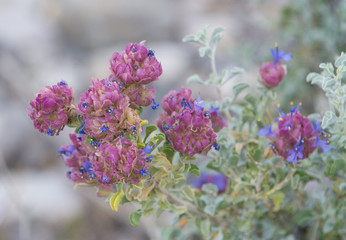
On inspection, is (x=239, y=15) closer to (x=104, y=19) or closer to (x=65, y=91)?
(x=104, y=19)

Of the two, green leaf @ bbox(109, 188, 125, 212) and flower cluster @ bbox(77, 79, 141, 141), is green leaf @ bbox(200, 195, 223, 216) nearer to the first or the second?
green leaf @ bbox(109, 188, 125, 212)

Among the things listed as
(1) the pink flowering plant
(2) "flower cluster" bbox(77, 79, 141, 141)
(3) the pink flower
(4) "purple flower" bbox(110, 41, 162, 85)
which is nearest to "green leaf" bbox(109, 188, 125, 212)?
(1) the pink flowering plant

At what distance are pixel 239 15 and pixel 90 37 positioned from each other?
152 centimetres

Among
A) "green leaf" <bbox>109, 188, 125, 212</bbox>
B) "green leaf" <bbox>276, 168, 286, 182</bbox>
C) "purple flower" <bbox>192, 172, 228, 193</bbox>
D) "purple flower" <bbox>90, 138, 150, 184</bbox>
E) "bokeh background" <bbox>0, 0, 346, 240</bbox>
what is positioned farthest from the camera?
"bokeh background" <bbox>0, 0, 346, 240</bbox>

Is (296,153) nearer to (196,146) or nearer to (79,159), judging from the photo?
(196,146)

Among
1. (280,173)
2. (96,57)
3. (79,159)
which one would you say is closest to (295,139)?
(280,173)

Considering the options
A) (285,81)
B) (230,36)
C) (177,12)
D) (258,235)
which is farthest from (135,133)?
(177,12)

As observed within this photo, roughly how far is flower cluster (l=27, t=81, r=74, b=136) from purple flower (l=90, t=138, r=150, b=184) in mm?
112

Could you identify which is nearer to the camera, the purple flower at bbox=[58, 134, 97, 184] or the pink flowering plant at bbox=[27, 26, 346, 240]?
the pink flowering plant at bbox=[27, 26, 346, 240]

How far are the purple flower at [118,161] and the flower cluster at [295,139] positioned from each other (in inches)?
13.4

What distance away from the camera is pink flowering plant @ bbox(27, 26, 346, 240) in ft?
2.93

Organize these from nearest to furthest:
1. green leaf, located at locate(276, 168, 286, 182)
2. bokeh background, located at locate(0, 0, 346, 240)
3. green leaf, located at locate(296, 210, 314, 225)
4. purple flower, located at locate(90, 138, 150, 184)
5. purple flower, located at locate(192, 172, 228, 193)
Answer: purple flower, located at locate(90, 138, 150, 184) < green leaf, located at locate(276, 168, 286, 182) < green leaf, located at locate(296, 210, 314, 225) < purple flower, located at locate(192, 172, 228, 193) < bokeh background, located at locate(0, 0, 346, 240)

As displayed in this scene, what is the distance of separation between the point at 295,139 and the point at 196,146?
0.25 m

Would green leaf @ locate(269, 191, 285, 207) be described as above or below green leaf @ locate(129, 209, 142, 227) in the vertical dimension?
above
